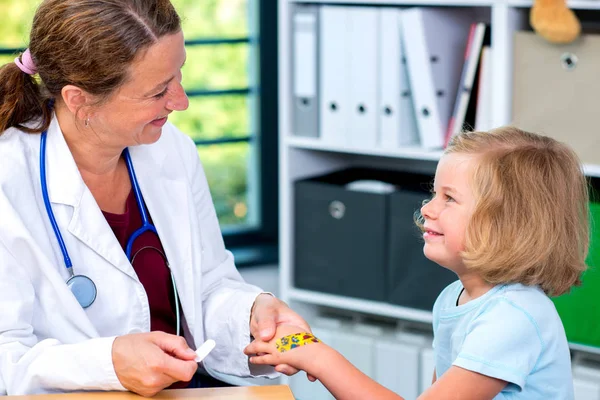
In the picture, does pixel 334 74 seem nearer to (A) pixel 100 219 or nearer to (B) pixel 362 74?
(B) pixel 362 74

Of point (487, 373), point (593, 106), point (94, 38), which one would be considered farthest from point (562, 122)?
point (94, 38)

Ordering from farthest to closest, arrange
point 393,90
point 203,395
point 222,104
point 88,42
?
point 222,104 < point 393,90 < point 88,42 < point 203,395

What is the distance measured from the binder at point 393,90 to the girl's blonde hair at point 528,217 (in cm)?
111

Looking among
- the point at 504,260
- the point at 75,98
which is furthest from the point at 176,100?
the point at 504,260

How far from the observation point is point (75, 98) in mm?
1659

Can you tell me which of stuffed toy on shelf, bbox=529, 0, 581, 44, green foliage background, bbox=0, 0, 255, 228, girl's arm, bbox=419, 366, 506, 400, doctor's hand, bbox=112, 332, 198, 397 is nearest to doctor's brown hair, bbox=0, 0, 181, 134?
doctor's hand, bbox=112, 332, 198, 397

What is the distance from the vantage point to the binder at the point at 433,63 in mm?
2566

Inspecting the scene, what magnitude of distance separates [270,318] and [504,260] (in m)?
0.45

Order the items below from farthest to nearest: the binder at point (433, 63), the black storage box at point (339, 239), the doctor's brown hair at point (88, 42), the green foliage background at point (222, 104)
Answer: the green foliage background at point (222, 104) < the black storage box at point (339, 239) < the binder at point (433, 63) < the doctor's brown hair at point (88, 42)

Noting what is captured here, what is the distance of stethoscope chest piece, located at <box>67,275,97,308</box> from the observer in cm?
162

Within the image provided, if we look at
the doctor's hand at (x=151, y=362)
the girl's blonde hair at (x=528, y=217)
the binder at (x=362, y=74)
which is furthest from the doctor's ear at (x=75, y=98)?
the binder at (x=362, y=74)

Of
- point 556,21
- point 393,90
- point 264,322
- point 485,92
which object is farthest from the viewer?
point 393,90

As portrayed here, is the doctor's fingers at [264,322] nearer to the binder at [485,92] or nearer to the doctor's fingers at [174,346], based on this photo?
the doctor's fingers at [174,346]

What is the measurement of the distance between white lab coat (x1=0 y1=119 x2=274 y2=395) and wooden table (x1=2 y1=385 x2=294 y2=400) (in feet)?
0.13
